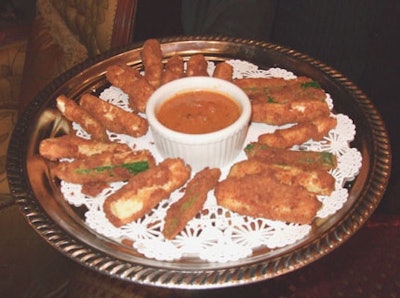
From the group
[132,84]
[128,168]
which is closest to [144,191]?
[128,168]

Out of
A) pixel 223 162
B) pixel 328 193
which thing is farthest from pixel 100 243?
pixel 328 193

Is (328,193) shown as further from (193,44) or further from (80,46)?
(80,46)

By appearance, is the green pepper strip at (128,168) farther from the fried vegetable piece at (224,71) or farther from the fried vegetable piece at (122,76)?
the fried vegetable piece at (224,71)

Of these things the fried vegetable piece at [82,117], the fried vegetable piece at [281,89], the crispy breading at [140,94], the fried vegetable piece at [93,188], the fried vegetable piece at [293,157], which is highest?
the fried vegetable piece at [281,89]

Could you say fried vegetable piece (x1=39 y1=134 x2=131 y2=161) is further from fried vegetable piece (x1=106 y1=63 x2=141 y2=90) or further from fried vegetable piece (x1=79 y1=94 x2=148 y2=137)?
fried vegetable piece (x1=106 y1=63 x2=141 y2=90)

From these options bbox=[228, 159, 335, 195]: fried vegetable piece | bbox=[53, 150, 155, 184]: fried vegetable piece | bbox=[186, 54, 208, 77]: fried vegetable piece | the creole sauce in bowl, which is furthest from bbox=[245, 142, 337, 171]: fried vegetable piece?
bbox=[186, 54, 208, 77]: fried vegetable piece

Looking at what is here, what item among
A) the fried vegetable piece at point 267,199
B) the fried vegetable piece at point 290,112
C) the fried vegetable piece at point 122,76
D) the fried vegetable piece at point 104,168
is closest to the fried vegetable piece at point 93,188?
the fried vegetable piece at point 104,168
